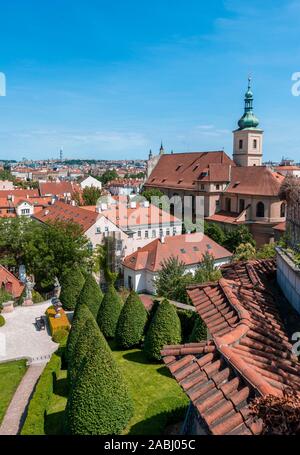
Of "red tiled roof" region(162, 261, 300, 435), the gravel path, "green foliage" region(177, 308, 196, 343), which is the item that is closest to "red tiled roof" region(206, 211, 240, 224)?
"green foliage" region(177, 308, 196, 343)

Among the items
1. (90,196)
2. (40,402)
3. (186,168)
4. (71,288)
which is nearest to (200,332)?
(40,402)

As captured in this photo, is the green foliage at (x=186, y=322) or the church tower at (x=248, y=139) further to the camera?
the church tower at (x=248, y=139)

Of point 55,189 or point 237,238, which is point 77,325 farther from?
point 55,189

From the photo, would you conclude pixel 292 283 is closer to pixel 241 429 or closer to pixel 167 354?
pixel 167 354

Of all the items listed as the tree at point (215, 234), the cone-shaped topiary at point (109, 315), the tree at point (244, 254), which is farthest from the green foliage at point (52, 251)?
the tree at point (215, 234)

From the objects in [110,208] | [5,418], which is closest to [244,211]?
[110,208]

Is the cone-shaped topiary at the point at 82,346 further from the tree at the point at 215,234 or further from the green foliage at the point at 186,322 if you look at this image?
the tree at the point at 215,234
